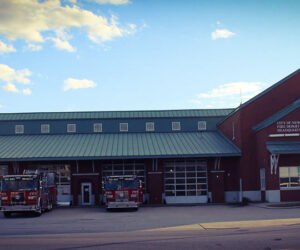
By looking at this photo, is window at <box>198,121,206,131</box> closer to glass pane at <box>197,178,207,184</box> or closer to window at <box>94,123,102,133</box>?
glass pane at <box>197,178,207,184</box>

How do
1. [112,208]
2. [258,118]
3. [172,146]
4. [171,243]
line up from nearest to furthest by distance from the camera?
[171,243] < [112,208] < [258,118] < [172,146]

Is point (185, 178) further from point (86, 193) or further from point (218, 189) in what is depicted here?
point (86, 193)

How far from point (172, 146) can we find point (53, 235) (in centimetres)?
2444

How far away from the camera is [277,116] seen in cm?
3606

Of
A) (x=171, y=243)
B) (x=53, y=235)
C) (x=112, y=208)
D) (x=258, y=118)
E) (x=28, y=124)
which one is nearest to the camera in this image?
(x=171, y=243)

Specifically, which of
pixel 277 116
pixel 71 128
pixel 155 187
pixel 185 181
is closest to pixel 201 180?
pixel 185 181

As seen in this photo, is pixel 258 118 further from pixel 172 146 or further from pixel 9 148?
pixel 9 148

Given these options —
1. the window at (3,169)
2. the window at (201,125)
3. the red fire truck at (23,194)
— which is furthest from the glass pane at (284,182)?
the window at (3,169)

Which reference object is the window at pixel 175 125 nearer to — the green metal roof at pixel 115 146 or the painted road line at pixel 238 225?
the green metal roof at pixel 115 146

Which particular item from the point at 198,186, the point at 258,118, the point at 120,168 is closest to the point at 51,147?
the point at 120,168

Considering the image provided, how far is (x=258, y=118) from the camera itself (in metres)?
38.6

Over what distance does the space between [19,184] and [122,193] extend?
24.4ft

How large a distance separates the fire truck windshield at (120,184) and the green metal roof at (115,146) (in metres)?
6.26

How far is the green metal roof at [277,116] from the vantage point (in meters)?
35.4
